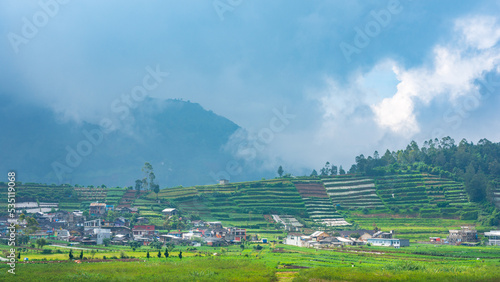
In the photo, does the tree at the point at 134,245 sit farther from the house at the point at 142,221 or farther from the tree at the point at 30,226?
the house at the point at 142,221

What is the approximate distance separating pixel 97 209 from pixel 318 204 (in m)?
55.7

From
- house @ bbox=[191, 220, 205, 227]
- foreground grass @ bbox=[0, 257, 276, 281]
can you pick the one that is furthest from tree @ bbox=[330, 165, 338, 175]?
foreground grass @ bbox=[0, 257, 276, 281]

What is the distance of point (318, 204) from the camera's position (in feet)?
443

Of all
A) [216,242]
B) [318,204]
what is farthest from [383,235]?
[318,204]

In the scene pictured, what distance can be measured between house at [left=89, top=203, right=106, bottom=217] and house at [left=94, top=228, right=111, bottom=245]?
1077 inches

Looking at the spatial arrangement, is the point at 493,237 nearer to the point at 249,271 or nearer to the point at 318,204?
the point at 318,204

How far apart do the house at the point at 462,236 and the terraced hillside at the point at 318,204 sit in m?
28.6

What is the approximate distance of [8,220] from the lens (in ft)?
324

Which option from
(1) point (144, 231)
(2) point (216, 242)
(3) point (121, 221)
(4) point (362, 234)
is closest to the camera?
(2) point (216, 242)

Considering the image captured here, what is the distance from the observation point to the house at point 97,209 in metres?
116

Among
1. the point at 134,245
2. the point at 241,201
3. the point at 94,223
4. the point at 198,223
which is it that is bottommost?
the point at 134,245

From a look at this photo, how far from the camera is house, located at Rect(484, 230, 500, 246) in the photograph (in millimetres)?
92088

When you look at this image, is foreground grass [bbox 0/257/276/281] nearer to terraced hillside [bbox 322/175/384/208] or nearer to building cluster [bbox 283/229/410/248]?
building cluster [bbox 283/229/410/248]

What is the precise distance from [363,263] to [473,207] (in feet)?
231
